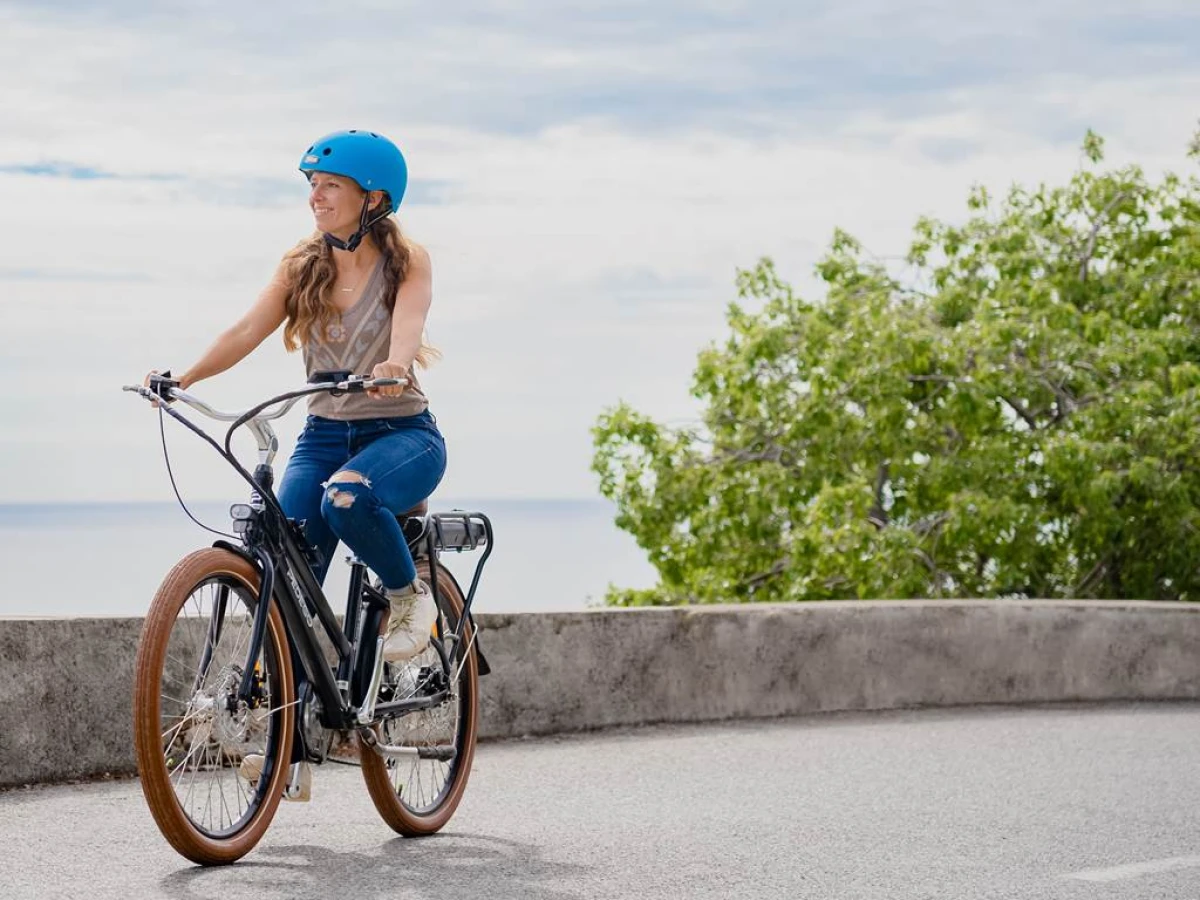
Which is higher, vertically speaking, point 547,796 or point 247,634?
point 247,634

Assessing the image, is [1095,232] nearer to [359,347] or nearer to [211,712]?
[359,347]

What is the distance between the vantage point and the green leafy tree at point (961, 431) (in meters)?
15.9

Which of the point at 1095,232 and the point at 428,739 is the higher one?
the point at 1095,232

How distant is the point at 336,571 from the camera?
5.95 metres

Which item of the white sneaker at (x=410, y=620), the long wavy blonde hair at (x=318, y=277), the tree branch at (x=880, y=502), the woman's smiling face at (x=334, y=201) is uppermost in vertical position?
the woman's smiling face at (x=334, y=201)

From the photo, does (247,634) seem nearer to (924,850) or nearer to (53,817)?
(53,817)

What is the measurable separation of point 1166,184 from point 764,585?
18.7 feet

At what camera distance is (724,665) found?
30.0ft

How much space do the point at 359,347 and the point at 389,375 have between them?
0.38 m

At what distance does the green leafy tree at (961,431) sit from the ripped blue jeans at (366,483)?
10.5 meters

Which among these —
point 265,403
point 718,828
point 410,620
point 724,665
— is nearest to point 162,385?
point 265,403

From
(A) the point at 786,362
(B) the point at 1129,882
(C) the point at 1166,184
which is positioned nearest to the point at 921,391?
(A) the point at 786,362

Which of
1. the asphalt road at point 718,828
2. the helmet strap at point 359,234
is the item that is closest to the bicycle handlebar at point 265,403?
the helmet strap at point 359,234

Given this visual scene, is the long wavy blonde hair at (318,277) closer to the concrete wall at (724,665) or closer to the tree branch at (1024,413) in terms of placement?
the concrete wall at (724,665)
